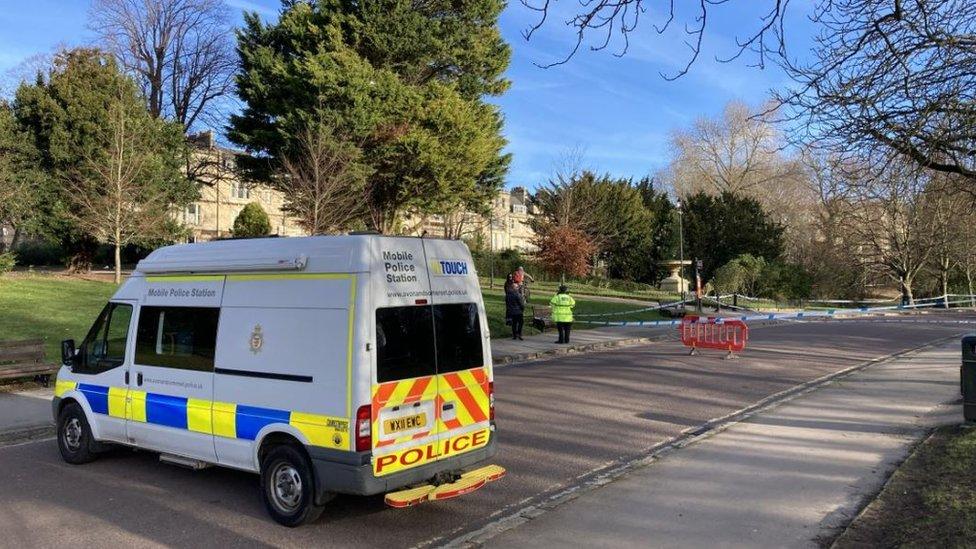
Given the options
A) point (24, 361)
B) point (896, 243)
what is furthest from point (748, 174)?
point (24, 361)

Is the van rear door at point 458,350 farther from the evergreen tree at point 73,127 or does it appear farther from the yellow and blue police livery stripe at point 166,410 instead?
the evergreen tree at point 73,127

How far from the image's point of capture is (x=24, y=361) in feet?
37.6

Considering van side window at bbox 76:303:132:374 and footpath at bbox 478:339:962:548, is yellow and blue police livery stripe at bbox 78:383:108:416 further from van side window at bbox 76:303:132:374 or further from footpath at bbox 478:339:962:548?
footpath at bbox 478:339:962:548

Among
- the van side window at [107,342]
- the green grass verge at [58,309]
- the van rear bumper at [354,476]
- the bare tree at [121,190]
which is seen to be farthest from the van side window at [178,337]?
the bare tree at [121,190]

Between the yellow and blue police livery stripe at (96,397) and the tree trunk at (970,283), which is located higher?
the tree trunk at (970,283)

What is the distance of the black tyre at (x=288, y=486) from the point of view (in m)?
5.20

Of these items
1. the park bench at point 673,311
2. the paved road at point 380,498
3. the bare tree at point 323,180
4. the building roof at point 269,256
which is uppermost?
the bare tree at point 323,180

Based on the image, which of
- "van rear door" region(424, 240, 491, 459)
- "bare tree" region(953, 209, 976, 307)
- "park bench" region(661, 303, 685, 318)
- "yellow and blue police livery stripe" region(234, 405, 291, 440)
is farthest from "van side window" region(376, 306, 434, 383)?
"bare tree" region(953, 209, 976, 307)

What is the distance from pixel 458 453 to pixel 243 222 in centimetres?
4402

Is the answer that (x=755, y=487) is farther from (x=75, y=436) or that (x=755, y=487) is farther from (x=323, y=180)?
(x=323, y=180)

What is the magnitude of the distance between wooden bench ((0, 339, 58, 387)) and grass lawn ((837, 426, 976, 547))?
11807mm

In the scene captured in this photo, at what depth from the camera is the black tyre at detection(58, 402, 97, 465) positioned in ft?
23.1

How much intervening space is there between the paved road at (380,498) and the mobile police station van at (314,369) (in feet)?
→ 0.96

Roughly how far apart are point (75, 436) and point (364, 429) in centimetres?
412
